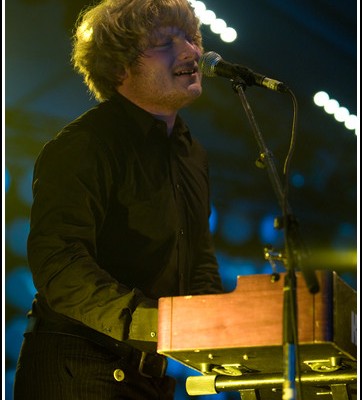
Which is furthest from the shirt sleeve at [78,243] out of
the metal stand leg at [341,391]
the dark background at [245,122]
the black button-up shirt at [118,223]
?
the dark background at [245,122]

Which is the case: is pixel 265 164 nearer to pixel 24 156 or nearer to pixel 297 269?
pixel 297 269

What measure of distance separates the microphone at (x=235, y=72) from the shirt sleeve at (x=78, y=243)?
49 centimetres

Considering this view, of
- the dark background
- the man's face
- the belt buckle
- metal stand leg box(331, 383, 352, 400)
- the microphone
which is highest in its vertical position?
the dark background

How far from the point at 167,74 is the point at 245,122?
2.84 metres

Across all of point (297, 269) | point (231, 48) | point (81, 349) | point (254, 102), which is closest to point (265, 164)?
point (297, 269)

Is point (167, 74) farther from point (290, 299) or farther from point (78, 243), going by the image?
point (290, 299)

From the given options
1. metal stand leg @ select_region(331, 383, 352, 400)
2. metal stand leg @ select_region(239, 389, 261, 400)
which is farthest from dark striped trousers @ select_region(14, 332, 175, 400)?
metal stand leg @ select_region(331, 383, 352, 400)

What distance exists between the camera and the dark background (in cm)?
531

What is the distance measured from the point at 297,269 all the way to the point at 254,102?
4176mm

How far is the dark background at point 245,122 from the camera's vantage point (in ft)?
17.4

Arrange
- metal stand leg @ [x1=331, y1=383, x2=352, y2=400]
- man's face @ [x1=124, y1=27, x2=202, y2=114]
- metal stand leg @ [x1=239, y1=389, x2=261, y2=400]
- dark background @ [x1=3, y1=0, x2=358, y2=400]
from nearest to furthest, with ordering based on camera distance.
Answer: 1. metal stand leg @ [x1=331, y1=383, x2=352, y2=400]
2. metal stand leg @ [x1=239, y1=389, x2=261, y2=400]
3. man's face @ [x1=124, y1=27, x2=202, y2=114]
4. dark background @ [x1=3, y1=0, x2=358, y2=400]

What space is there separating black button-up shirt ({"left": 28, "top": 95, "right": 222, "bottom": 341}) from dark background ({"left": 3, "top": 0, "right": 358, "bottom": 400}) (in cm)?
188

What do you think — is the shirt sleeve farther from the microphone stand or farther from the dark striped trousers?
the microphone stand

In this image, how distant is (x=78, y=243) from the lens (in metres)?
2.95
